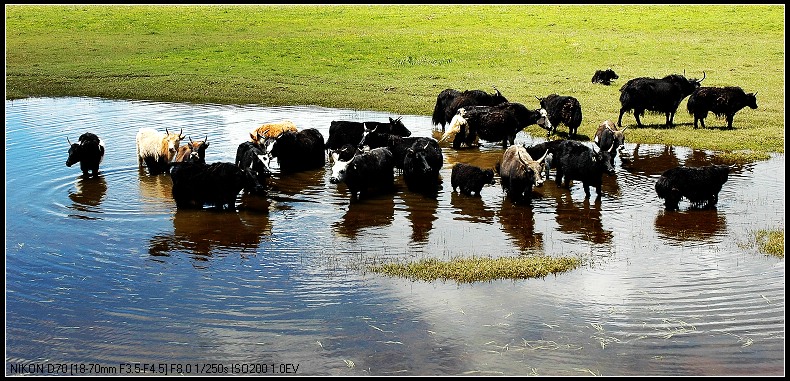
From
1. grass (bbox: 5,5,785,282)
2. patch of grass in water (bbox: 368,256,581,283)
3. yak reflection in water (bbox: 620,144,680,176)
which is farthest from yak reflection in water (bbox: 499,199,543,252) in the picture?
yak reflection in water (bbox: 620,144,680,176)

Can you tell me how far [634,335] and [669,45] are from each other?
30691 millimetres


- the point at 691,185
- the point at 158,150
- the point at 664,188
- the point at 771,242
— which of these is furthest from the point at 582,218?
the point at 158,150

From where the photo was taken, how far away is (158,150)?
15789 millimetres

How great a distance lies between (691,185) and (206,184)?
6.89m

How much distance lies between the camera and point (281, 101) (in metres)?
25.4

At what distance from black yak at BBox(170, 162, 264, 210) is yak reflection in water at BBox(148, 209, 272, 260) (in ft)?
0.52

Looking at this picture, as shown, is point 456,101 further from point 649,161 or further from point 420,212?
point 420,212

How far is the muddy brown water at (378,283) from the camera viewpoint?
8242 mm

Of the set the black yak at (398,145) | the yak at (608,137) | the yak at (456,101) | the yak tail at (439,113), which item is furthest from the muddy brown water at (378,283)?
the yak tail at (439,113)

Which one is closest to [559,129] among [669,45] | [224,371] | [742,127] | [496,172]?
[742,127]

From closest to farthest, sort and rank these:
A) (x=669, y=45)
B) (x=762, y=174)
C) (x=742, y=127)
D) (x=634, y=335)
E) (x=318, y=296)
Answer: (x=634, y=335) < (x=318, y=296) < (x=762, y=174) < (x=742, y=127) < (x=669, y=45)

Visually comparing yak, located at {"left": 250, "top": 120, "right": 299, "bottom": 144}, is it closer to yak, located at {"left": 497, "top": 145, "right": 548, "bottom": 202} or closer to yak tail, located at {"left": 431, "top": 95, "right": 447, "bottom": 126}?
yak tail, located at {"left": 431, "top": 95, "right": 447, "bottom": 126}

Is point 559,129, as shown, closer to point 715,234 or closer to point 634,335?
point 715,234

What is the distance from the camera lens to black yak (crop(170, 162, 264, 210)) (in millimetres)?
13281
